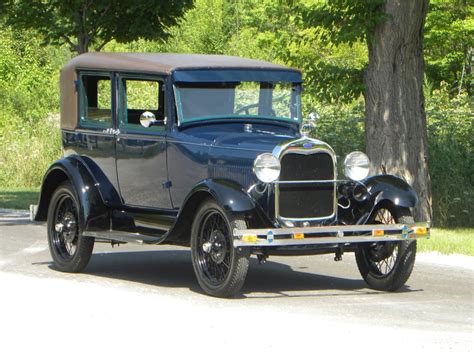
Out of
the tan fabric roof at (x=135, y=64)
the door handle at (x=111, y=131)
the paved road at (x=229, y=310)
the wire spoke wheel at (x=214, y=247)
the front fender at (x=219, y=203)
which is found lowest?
the paved road at (x=229, y=310)

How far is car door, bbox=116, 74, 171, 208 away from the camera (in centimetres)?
1084

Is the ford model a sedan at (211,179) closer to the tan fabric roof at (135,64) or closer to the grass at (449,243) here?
the tan fabric roof at (135,64)

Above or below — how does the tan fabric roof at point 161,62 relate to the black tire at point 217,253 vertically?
above

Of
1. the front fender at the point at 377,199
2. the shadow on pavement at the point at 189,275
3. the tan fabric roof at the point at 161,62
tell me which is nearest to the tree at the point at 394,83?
the shadow on pavement at the point at 189,275

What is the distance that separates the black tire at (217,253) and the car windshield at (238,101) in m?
1.26

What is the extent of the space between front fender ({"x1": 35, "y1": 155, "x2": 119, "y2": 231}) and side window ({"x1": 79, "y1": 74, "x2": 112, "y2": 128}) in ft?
1.56

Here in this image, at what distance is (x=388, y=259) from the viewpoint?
34.4 feet

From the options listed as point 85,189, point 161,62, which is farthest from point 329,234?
point 85,189

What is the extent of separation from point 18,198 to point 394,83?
28.6 feet

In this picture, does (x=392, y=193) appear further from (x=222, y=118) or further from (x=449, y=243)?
(x=449, y=243)

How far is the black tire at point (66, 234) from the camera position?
1127 centimetres

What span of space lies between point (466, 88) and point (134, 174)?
18853 millimetres

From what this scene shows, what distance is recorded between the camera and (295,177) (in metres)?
9.94

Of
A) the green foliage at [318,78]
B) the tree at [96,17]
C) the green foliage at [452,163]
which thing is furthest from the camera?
the tree at [96,17]
